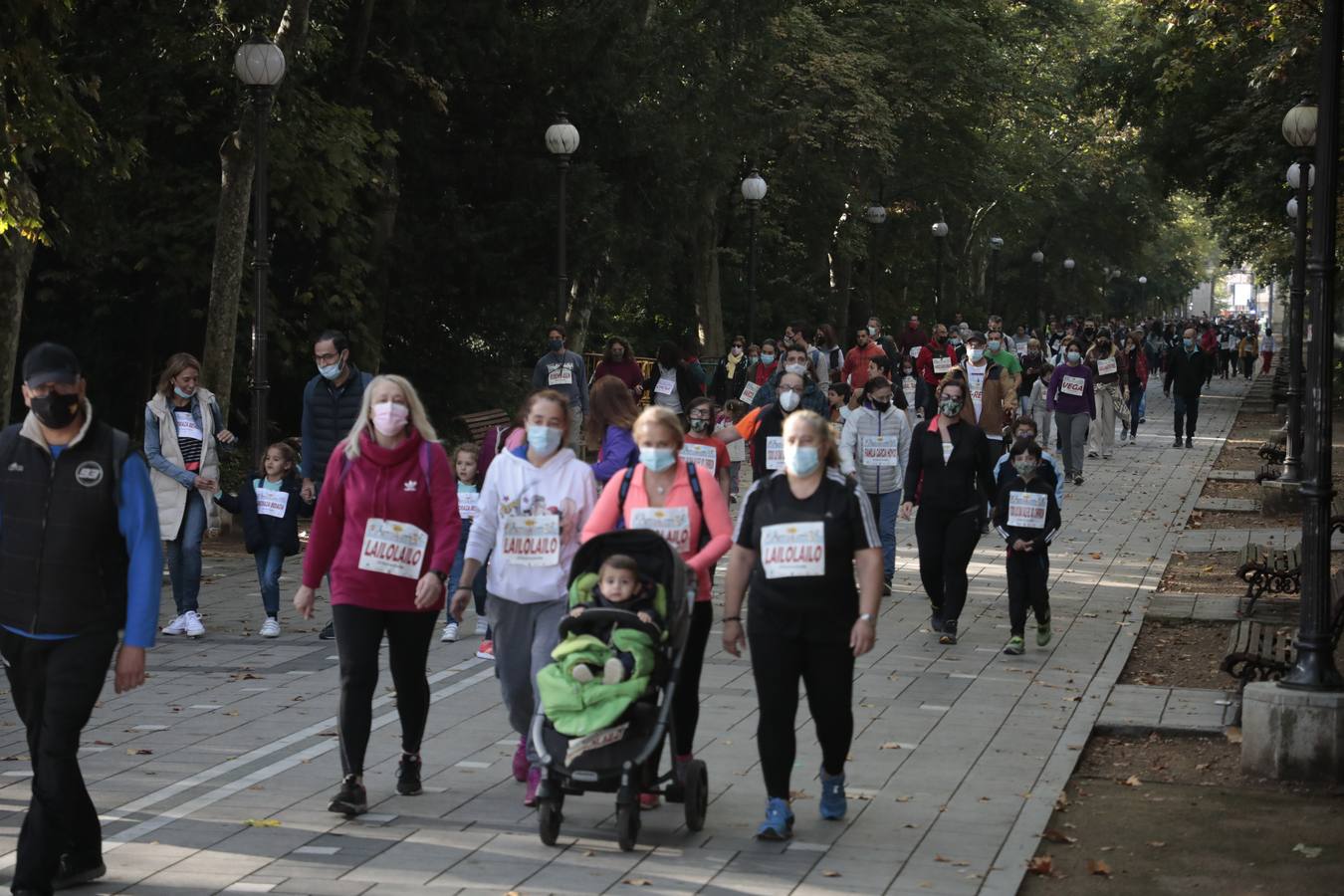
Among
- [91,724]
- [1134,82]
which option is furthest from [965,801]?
[1134,82]

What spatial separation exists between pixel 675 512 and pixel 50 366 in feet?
8.57

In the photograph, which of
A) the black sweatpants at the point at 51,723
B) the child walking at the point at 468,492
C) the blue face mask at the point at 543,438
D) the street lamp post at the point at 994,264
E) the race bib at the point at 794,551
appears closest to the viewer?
the black sweatpants at the point at 51,723

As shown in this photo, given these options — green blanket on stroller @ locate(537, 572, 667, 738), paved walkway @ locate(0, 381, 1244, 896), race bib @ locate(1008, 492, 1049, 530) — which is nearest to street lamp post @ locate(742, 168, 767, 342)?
paved walkway @ locate(0, 381, 1244, 896)

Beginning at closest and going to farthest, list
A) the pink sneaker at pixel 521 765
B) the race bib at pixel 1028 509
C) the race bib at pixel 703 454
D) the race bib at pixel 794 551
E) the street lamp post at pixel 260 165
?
the race bib at pixel 794 551 < the pink sneaker at pixel 521 765 < the race bib at pixel 703 454 < the race bib at pixel 1028 509 < the street lamp post at pixel 260 165

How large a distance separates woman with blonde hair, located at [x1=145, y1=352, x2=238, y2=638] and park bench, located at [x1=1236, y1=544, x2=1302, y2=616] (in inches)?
285

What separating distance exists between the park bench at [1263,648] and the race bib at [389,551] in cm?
447

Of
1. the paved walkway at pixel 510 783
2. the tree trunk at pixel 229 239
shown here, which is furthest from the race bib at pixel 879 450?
the tree trunk at pixel 229 239

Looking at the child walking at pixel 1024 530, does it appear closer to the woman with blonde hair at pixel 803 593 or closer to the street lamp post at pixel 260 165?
the woman with blonde hair at pixel 803 593

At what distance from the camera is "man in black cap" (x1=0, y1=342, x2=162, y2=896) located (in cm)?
656

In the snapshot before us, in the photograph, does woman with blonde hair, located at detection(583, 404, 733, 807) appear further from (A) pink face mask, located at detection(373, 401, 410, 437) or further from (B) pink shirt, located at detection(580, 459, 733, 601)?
(A) pink face mask, located at detection(373, 401, 410, 437)

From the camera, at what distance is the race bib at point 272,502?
42.1 feet

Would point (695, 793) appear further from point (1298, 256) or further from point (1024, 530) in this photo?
point (1298, 256)

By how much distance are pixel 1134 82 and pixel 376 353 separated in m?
23.8

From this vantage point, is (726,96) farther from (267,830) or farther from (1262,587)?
(267,830)
